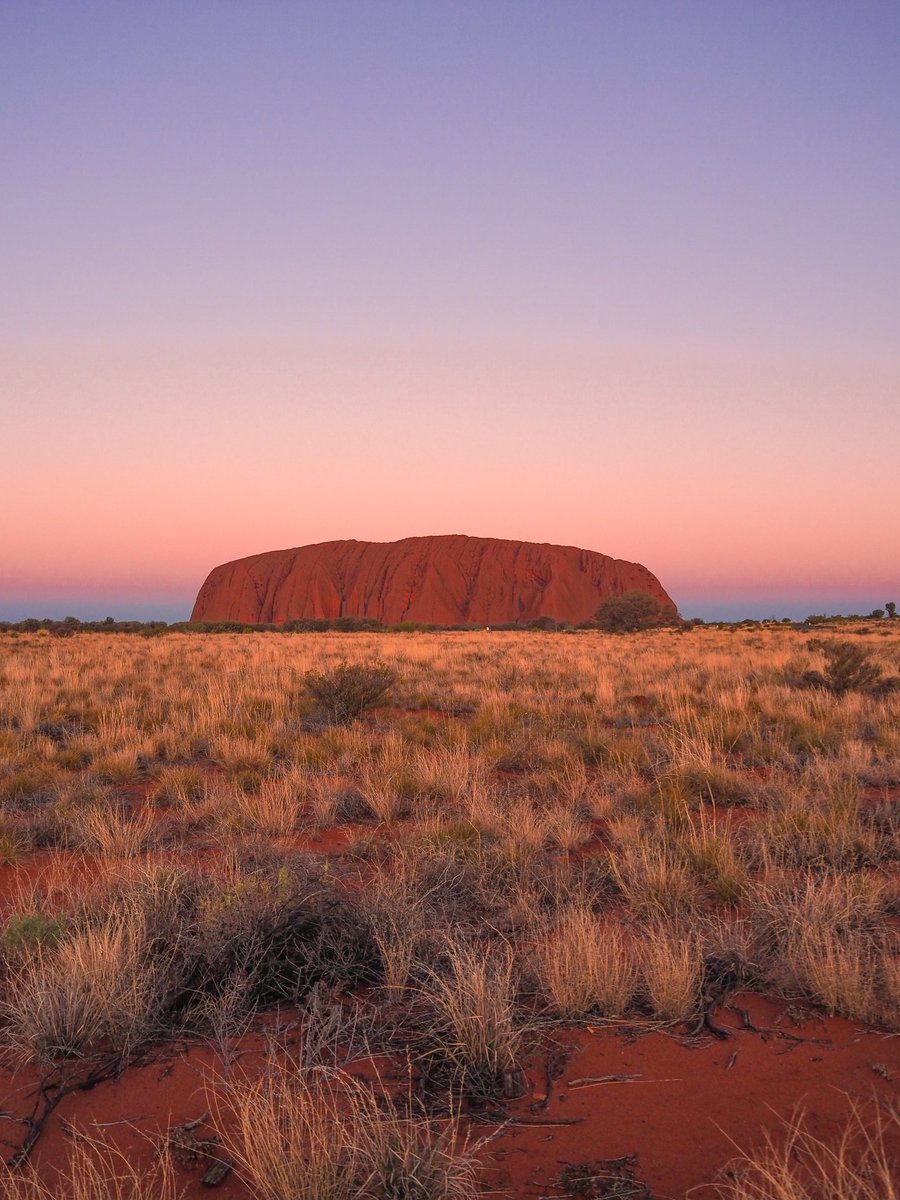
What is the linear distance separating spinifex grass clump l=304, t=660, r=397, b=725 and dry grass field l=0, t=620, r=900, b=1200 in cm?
437

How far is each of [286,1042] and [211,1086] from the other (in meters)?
0.34

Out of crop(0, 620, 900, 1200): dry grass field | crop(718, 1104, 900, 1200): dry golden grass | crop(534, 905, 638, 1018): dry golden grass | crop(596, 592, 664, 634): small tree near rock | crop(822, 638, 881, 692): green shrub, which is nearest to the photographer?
Answer: crop(718, 1104, 900, 1200): dry golden grass

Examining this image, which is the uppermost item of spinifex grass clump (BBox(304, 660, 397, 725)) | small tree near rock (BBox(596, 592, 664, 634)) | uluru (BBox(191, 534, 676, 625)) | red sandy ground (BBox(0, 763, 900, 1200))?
uluru (BBox(191, 534, 676, 625))

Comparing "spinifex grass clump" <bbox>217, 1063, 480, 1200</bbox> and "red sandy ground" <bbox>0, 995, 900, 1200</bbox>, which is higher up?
"spinifex grass clump" <bbox>217, 1063, 480, 1200</bbox>

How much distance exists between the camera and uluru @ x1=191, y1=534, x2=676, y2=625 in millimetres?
115312

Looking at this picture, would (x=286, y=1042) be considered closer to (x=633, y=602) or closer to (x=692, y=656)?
(x=692, y=656)

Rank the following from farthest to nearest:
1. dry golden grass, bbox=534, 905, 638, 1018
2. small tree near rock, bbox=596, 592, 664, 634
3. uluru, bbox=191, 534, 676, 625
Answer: uluru, bbox=191, 534, 676, 625
small tree near rock, bbox=596, 592, 664, 634
dry golden grass, bbox=534, 905, 638, 1018

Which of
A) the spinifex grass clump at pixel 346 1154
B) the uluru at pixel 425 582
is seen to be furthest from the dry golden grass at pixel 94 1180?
the uluru at pixel 425 582

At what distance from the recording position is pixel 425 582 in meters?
117

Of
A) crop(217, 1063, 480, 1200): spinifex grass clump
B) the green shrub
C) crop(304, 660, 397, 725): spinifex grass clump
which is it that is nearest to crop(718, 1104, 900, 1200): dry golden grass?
crop(217, 1063, 480, 1200): spinifex grass clump

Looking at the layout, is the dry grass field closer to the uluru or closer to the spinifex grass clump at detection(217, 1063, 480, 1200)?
the spinifex grass clump at detection(217, 1063, 480, 1200)

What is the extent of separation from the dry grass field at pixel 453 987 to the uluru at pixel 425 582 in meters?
104

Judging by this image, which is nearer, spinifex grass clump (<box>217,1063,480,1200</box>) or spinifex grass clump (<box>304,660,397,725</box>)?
spinifex grass clump (<box>217,1063,480,1200</box>)

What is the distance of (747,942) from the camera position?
3539 millimetres
